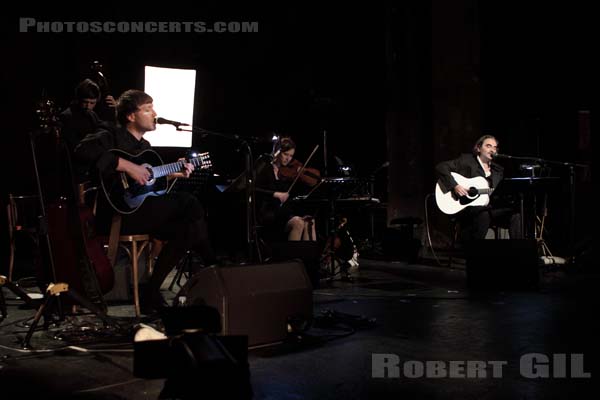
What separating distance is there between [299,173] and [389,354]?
3418mm

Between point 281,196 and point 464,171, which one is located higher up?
point 464,171

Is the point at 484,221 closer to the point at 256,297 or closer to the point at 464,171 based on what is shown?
the point at 464,171

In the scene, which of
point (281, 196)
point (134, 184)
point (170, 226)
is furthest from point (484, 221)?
point (134, 184)

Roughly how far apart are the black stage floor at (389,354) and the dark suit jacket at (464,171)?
1963mm

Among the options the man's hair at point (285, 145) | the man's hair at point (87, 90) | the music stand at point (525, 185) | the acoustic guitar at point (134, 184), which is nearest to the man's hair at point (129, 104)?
the acoustic guitar at point (134, 184)

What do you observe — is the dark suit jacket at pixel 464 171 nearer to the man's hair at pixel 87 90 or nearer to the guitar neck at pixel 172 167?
the guitar neck at pixel 172 167

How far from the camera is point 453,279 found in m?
6.10

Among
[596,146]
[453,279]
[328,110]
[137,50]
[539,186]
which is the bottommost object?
[453,279]

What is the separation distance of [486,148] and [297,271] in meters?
3.84

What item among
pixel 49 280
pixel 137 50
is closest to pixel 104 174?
pixel 49 280

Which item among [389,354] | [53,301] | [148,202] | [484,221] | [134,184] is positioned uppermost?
[134,184]

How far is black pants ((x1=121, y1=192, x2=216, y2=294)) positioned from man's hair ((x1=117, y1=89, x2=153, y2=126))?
557 millimetres

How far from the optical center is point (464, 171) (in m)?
6.82

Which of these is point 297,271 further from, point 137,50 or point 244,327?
point 137,50
